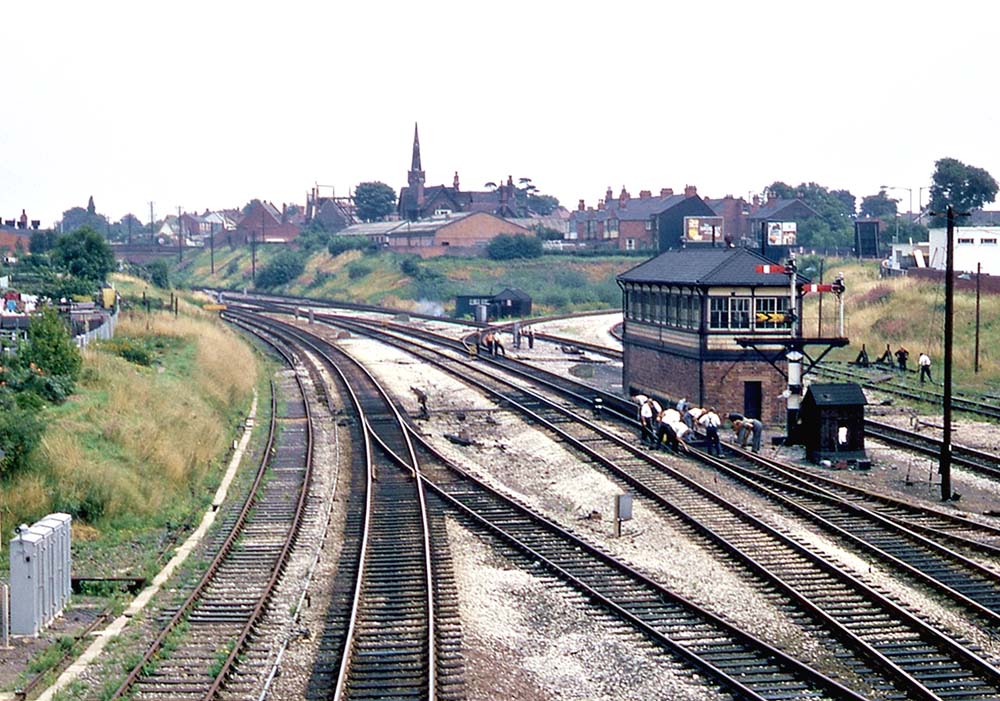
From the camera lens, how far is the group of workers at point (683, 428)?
29750 millimetres

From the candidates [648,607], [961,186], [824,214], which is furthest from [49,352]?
[824,214]

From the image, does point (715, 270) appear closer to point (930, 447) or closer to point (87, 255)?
point (930, 447)

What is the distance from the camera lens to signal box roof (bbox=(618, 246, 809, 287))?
34.8 metres

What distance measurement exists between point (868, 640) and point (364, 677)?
20.6 ft

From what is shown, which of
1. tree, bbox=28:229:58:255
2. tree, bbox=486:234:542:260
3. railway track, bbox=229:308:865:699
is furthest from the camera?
tree, bbox=486:234:542:260

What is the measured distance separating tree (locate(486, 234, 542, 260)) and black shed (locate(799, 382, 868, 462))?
261 feet

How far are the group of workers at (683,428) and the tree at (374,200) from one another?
136 m

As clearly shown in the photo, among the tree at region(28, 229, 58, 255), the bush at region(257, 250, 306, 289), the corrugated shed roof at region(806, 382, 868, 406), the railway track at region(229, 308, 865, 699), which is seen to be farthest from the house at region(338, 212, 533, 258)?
the railway track at region(229, 308, 865, 699)

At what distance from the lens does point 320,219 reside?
165m

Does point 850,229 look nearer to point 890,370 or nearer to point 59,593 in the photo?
point 890,370

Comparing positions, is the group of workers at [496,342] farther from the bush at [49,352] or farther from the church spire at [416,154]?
the church spire at [416,154]

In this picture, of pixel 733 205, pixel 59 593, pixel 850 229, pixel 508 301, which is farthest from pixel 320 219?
pixel 59 593

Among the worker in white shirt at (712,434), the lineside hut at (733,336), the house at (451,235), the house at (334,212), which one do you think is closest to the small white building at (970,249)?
the lineside hut at (733,336)

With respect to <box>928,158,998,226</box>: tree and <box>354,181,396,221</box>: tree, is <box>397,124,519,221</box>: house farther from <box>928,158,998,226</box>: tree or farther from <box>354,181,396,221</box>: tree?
<box>928,158,998,226</box>: tree
